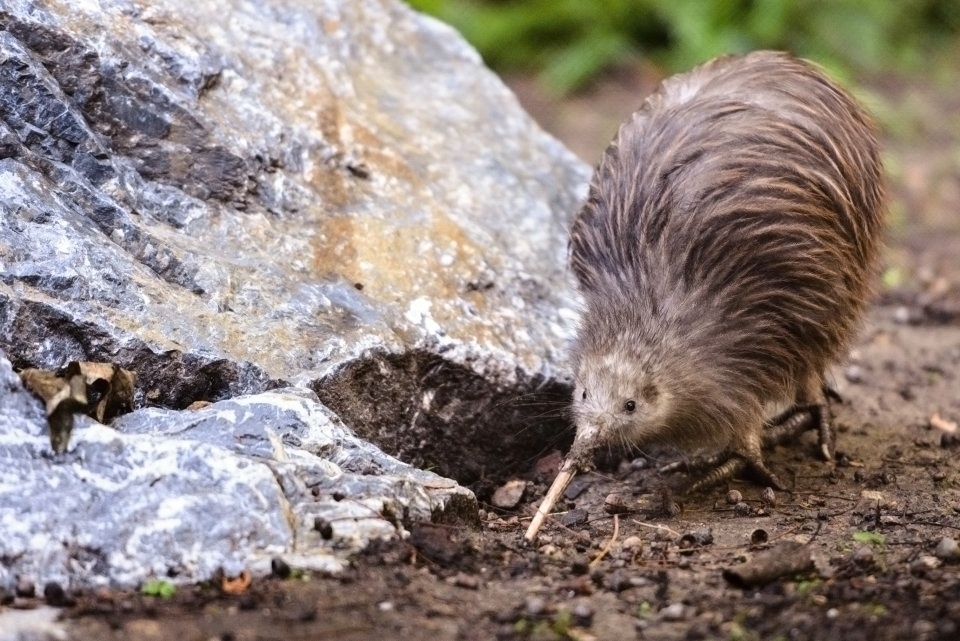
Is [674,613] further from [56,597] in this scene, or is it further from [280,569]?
[56,597]

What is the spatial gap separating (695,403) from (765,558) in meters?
1.13

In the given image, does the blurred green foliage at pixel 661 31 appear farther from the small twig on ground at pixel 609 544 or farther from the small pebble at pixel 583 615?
the small pebble at pixel 583 615

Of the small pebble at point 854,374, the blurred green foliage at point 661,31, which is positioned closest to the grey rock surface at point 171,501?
the small pebble at point 854,374

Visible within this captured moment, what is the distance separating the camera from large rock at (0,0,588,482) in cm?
391

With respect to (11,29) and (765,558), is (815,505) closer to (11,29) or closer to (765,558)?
(765,558)

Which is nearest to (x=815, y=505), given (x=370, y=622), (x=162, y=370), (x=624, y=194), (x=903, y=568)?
(x=903, y=568)

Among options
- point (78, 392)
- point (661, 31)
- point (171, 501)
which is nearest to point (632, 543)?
point (171, 501)

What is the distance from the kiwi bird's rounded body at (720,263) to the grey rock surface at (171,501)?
1.09 meters

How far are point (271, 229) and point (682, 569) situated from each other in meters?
1.96

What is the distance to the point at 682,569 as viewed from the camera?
3.57 metres

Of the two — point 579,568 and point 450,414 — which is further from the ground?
point 579,568

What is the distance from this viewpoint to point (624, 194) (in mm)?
4586

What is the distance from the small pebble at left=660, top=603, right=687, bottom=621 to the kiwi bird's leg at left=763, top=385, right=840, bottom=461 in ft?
6.32

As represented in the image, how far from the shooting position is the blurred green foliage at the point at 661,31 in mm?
9875
